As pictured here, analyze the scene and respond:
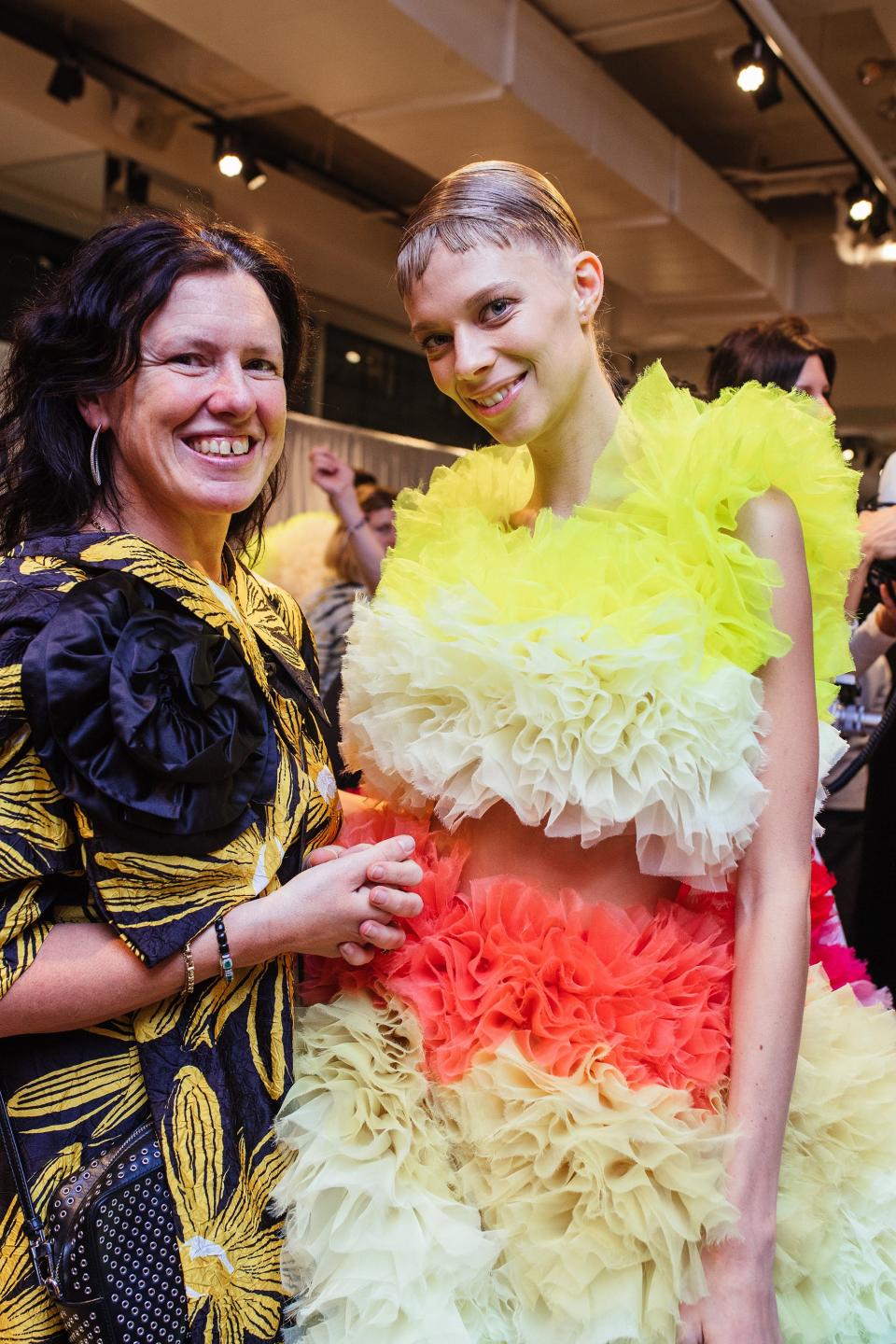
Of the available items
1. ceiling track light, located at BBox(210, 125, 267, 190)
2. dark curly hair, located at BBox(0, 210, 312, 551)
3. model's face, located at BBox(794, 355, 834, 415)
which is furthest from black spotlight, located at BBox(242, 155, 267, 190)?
dark curly hair, located at BBox(0, 210, 312, 551)

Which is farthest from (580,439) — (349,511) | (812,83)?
(812,83)

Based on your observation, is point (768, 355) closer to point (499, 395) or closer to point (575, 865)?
point (499, 395)

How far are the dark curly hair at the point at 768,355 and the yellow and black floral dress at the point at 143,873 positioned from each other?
5.59ft

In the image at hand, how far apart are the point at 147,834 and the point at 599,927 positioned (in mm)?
469

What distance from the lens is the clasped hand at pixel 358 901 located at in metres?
1.17

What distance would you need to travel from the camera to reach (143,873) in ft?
3.59

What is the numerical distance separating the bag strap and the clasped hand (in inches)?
12.5

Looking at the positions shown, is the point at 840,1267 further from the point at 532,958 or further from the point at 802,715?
the point at 802,715

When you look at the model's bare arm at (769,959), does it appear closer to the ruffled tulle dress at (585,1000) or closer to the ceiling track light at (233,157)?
the ruffled tulle dress at (585,1000)

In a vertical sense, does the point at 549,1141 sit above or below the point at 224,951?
below

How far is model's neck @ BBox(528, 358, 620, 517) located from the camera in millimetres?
1420

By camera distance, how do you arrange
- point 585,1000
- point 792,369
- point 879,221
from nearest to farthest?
point 585,1000
point 792,369
point 879,221

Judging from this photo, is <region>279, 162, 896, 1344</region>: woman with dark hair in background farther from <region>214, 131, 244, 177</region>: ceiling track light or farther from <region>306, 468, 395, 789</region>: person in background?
<region>214, 131, 244, 177</region>: ceiling track light

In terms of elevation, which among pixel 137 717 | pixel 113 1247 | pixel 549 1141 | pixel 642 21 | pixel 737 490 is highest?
pixel 642 21
